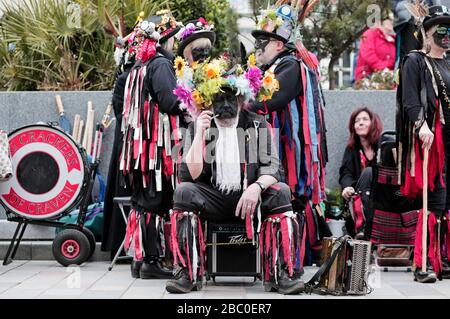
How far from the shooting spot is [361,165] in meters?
9.48

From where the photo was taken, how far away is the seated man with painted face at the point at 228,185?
691 cm

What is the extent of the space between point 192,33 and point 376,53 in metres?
4.51

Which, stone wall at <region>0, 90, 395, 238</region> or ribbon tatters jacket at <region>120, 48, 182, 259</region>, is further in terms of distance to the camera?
stone wall at <region>0, 90, 395, 238</region>

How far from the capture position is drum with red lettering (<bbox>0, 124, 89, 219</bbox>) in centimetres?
855

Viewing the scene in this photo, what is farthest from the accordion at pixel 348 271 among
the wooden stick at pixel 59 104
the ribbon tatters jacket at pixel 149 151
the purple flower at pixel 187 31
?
the wooden stick at pixel 59 104

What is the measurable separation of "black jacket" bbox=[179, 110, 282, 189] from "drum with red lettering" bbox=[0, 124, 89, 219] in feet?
5.45

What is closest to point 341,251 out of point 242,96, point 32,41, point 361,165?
point 242,96

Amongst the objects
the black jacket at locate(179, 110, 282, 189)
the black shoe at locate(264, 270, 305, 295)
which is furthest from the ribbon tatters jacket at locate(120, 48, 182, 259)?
the black shoe at locate(264, 270, 305, 295)

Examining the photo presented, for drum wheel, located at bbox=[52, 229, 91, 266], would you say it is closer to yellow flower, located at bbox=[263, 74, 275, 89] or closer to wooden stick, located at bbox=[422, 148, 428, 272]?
yellow flower, located at bbox=[263, 74, 275, 89]

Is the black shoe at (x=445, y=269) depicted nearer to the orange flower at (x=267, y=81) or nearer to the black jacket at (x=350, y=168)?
the black jacket at (x=350, y=168)

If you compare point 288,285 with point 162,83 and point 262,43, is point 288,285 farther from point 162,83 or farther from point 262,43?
point 262,43

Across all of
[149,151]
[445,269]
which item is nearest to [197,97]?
[149,151]

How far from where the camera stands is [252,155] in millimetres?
7105

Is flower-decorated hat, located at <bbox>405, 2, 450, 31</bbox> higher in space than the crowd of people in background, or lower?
higher
